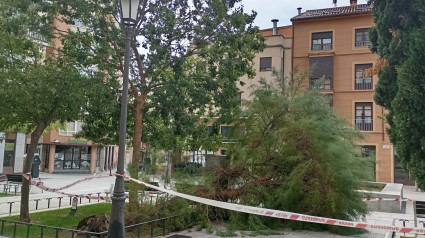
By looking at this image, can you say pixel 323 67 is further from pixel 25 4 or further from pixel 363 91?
pixel 25 4

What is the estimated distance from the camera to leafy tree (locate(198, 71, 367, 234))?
1039 centimetres

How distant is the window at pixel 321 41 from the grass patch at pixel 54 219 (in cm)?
2545

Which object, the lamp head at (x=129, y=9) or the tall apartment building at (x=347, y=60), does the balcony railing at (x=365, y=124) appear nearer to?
the tall apartment building at (x=347, y=60)

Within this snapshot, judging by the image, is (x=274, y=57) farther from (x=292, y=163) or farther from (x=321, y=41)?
(x=292, y=163)

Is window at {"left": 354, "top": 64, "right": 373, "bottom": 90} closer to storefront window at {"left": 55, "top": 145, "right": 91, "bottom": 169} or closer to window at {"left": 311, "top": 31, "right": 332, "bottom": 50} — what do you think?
window at {"left": 311, "top": 31, "right": 332, "bottom": 50}

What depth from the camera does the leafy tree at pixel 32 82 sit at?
33.5 ft

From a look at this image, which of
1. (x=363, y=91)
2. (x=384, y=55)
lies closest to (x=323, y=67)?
(x=363, y=91)

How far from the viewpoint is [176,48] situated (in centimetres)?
1255

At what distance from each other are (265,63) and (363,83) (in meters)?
8.95

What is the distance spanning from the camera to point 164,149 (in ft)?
41.2

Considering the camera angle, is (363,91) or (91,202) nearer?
(91,202)

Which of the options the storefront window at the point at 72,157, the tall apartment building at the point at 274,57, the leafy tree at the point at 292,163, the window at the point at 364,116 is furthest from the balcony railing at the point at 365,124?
the storefront window at the point at 72,157

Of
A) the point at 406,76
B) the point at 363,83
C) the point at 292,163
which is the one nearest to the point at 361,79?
the point at 363,83

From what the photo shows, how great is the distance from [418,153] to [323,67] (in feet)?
79.3
